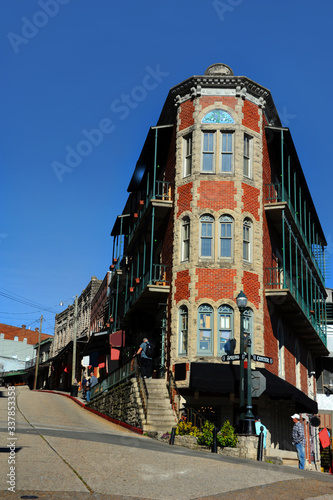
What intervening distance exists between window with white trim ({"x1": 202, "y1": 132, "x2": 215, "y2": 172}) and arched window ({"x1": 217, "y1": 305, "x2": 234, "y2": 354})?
5.93m

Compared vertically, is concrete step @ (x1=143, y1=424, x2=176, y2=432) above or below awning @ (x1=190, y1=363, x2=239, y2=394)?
below

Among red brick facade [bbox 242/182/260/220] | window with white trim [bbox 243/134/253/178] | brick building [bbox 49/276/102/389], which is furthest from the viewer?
brick building [bbox 49/276/102/389]

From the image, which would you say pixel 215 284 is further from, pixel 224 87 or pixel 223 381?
pixel 224 87

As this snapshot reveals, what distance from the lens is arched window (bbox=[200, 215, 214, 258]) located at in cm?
2388

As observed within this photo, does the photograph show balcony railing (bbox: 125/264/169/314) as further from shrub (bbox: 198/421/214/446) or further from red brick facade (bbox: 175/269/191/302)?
shrub (bbox: 198/421/214/446)

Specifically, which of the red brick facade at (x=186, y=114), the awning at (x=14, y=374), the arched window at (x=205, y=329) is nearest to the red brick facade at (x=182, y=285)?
the arched window at (x=205, y=329)

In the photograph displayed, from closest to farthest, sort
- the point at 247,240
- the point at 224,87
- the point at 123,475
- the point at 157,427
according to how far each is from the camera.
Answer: the point at 123,475, the point at 157,427, the point at 247,240, the point at 224,87

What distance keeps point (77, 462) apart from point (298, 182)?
23.6 meters

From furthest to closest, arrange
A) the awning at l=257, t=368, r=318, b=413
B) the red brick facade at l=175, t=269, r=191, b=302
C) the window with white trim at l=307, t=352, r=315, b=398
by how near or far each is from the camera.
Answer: the window with white trim at l=307, t=352, r=315, b=398, the red brick facade at l=175, t=269, r=191, b=302, the awning at l=257, t=368, r=318, b=413

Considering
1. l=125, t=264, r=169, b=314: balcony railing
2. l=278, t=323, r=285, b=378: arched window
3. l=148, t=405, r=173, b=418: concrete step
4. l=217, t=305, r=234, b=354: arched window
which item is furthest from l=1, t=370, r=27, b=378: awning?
l=148, t=405, r=173, b=418: concrete step

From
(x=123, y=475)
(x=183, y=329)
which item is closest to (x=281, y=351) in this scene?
(x=183, y=329)

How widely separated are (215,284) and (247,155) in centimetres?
591

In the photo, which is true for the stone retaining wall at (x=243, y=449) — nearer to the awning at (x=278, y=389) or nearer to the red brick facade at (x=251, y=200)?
the awning at (x=278, y=389)

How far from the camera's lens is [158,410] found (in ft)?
66.1
